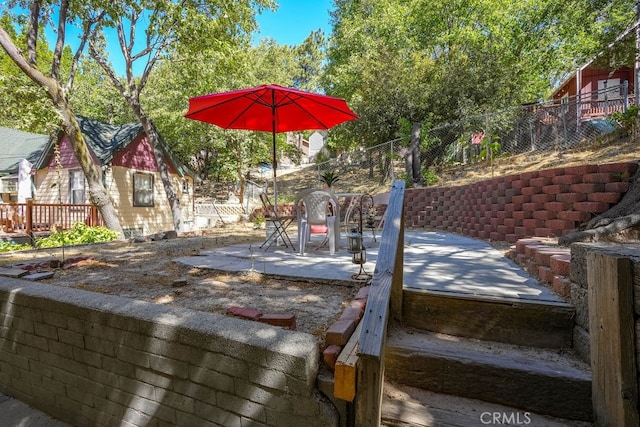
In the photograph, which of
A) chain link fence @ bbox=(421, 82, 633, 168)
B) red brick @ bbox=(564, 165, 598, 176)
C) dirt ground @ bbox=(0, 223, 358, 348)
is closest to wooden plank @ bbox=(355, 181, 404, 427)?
dirt ground @ bbox=(0, 223, 358, 348)

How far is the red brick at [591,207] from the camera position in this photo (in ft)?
10.8

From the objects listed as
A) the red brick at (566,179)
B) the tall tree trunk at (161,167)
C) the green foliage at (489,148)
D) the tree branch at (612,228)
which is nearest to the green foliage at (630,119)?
the green foliage at (489,148)

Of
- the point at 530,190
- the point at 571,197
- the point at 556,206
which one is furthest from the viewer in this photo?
the point at 530,190

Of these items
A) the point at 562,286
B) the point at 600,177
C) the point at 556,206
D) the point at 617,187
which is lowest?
the point at 562,286

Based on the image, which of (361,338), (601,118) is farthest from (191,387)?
(601,118)

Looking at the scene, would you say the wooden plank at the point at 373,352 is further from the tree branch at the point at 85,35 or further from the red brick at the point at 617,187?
the tree branch at the point at 85,35

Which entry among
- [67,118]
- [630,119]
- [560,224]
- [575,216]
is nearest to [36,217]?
[67,118]

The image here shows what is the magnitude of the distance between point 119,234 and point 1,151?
35.2 feet

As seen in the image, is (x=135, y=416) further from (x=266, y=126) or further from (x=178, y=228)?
(x=178, y=228)

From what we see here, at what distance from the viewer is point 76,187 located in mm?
11445

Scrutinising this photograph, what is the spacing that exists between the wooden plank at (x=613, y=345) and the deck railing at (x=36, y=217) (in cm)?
1087

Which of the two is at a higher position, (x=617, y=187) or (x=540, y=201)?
(x=617, y=187)

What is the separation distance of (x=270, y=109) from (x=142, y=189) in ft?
30.8

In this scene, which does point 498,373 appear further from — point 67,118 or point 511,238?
point 67,118
